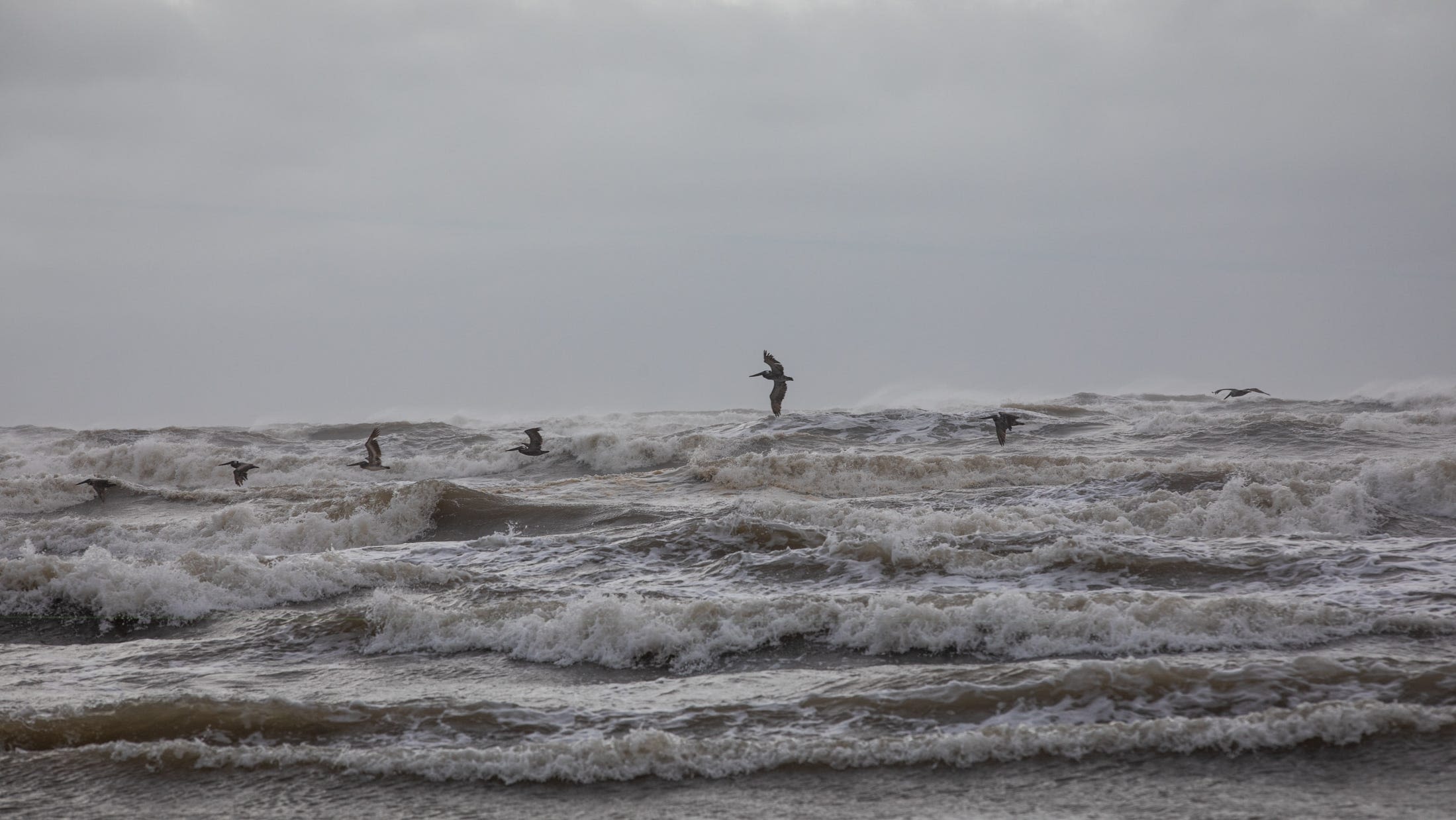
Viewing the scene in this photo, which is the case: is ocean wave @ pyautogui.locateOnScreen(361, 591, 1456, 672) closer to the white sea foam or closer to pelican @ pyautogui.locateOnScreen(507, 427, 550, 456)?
the white sea foam

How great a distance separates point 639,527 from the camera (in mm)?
10641

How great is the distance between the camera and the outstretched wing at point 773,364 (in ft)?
69.7

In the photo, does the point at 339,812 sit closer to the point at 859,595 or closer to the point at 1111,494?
the point at 859,595

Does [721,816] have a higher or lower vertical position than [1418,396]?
lower

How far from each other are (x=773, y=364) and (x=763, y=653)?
1532 cm

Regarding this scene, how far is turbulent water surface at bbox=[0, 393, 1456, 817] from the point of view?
14.7 feet

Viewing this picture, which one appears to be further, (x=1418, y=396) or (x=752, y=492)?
(x=1418, y=396)

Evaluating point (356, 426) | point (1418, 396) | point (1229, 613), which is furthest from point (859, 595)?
point (356, 426)

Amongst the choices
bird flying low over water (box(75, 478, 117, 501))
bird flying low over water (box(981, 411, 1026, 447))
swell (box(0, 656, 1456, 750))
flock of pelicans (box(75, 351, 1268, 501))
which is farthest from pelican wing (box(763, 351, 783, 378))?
swell (box(0, 656, 1456, 750))

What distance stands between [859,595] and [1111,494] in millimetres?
6088

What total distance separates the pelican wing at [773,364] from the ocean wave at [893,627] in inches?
561

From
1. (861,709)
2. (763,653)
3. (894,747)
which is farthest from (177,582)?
(894,747)

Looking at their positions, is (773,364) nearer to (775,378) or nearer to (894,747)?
(775,378)

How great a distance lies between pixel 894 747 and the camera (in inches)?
183
